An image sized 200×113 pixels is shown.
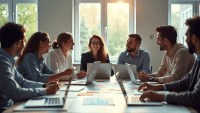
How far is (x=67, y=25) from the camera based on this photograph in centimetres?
425

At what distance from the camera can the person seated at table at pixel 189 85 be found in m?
1.29

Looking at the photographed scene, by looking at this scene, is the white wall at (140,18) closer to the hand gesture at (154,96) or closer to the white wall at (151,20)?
the white wall at (151,20)

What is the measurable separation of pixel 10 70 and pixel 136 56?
7.36 ft

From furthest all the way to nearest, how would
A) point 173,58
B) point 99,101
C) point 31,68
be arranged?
1. point 173,58
2. point 31,68
3. point 99,101

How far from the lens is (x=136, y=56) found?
10.8ft

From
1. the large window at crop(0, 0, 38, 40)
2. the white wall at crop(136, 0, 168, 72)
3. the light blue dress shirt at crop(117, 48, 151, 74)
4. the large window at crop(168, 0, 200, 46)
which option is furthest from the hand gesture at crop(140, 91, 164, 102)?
the large window at crop(0, 0, 38, 40)

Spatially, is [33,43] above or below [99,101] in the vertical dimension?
above

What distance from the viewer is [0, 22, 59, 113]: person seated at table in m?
1.37

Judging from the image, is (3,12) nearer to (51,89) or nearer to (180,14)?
(51,89)

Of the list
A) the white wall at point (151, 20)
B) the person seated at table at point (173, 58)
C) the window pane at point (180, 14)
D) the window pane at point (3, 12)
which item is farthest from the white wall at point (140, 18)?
the person seated at table at point (173, 58)

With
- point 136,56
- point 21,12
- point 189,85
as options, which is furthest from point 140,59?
point 21,12

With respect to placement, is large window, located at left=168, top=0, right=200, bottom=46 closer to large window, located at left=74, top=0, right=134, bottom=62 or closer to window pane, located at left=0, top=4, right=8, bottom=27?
large window, located at left=74, top=0, right=134, bottom=62

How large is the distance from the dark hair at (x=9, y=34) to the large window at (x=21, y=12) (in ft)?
10.2

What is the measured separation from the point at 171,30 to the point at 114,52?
85.8 inches
